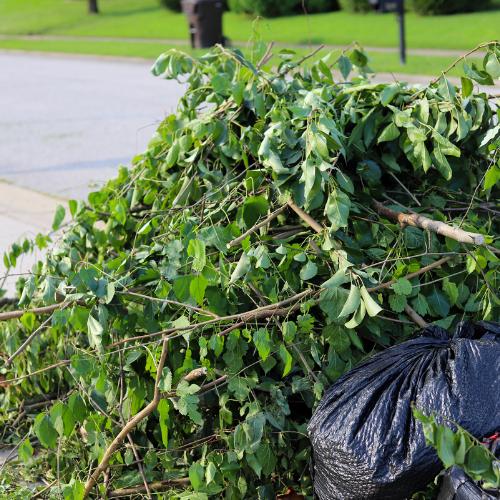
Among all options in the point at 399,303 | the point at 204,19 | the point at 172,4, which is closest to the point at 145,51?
the point at 204,19

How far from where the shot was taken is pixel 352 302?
175cm

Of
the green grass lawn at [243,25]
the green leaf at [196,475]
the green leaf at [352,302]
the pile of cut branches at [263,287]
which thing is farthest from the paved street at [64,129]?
the green grass lawn at [243,25]

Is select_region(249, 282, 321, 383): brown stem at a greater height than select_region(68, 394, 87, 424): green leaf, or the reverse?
select_region(249, 282, 321, 383): brown stem

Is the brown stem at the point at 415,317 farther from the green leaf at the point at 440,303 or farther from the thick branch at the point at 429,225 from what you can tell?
the thick branch at the point at 429,225

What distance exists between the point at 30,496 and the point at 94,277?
2.75ft

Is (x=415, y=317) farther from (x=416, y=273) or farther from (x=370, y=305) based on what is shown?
(x=370, y=305)

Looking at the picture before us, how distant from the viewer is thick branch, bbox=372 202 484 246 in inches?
70.9

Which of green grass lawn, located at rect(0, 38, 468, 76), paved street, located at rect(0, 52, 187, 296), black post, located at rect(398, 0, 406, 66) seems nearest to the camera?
paved street, located at rect(0, 52, 187, 296)

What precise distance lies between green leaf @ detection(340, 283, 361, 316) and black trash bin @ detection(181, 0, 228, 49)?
488 inches

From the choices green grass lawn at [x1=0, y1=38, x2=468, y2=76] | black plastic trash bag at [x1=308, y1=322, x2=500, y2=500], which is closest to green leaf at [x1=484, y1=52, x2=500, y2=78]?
black plastic trash bag at [x1=308, y1=322, x2=500, y2=500]

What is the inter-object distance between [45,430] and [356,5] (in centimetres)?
2216

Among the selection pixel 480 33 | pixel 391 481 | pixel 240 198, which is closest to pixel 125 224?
pixel 240 198

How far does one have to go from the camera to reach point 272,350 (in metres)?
1.98

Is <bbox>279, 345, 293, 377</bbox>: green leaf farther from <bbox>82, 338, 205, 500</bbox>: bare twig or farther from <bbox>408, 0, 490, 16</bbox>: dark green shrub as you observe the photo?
<bbox>408, 0, 490, 16</bbox>: dark green shrub
